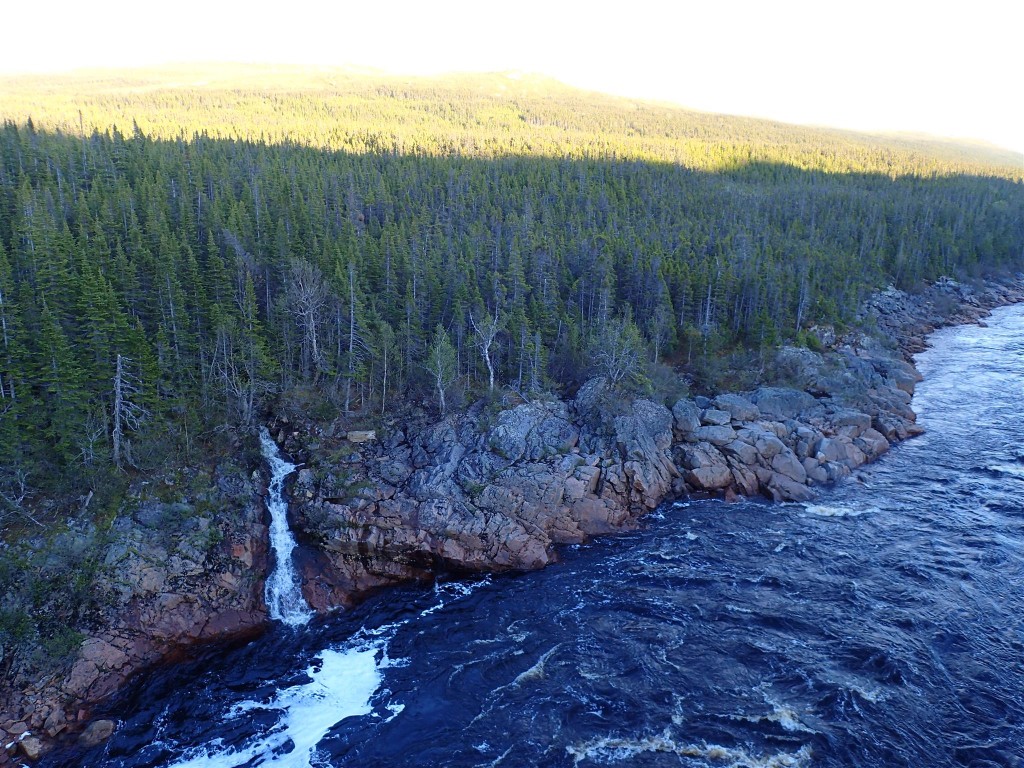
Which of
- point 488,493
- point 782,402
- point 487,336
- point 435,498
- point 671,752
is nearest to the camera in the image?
point 671,752

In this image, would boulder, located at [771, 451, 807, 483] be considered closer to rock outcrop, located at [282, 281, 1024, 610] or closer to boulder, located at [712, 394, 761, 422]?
rock outcrop, located at [282, 281, 1024, 610]

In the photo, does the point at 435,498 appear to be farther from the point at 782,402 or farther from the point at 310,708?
the point at 782,402

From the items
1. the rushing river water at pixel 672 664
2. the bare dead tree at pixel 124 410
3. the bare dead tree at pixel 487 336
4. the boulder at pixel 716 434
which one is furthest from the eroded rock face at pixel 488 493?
the bare dead tree at pixel 124 410

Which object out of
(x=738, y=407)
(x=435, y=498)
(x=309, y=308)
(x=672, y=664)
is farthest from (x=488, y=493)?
(x=738, y=407)

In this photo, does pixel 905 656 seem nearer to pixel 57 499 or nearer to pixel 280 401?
pixel 280 401

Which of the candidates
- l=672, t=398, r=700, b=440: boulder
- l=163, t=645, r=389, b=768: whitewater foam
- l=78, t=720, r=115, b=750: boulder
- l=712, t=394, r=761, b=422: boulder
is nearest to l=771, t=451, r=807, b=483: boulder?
l=712, t=394, r=761, b=422: boulder

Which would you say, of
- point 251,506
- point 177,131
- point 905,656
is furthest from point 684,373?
point 177,131
